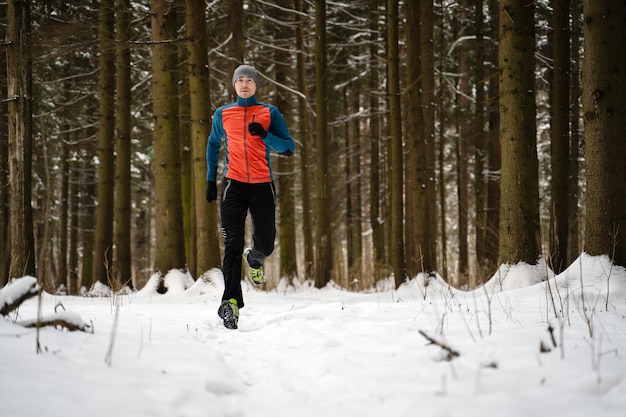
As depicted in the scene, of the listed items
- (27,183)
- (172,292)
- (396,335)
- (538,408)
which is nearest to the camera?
(538,408)

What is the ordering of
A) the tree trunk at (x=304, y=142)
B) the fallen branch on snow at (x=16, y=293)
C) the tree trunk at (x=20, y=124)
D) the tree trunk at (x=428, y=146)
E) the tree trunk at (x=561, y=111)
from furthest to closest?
1. the tree trunk at (x=304, y=142)
2. the tree trunk at (x=428, y=146)
3. the tree trunk at (x=561, y=111)
4. the tree trunk at (x=20, y=124)
5. the fallen branch on snow at (x=16, y=293)

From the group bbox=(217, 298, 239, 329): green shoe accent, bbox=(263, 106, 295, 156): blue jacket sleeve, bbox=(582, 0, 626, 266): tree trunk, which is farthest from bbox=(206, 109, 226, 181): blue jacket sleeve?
bbox=(582, 0, 626, 266): tree trunk

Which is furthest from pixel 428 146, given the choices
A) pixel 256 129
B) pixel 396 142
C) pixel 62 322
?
pixel 62 322

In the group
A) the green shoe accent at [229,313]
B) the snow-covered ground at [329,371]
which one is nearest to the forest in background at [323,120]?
the snow-covered ground at [329,371]

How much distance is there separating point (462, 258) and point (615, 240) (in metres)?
10.8

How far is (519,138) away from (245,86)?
3.90 meters

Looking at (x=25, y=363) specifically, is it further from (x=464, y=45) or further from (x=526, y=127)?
(x=464, y=45)

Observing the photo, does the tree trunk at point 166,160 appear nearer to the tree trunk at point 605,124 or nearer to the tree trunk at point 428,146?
the tree trunk at point 428,146

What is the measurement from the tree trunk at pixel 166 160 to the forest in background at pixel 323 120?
26mm

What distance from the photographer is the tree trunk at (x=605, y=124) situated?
464 cm

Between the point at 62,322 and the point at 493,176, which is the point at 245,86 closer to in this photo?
the point at 62,322

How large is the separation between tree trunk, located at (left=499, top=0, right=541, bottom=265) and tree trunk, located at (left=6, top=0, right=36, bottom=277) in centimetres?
727

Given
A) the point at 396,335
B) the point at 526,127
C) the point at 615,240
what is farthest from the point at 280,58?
the point at 396,335

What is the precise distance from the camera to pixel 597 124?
4.75 m
